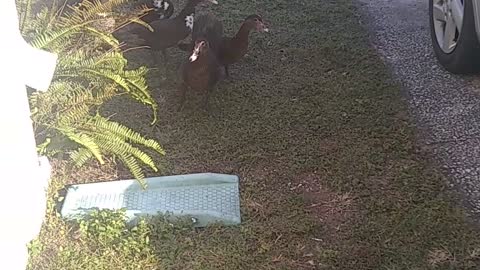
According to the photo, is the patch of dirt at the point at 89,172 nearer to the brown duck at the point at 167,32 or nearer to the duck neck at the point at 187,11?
the brown duck at the point at 167,32

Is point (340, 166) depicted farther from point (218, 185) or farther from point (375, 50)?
point (375, 50)

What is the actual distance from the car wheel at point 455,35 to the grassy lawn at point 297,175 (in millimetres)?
378

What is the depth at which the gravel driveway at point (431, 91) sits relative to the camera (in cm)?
361

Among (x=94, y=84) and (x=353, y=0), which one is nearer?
(x=94, y=84)

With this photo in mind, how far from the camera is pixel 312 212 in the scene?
334 cm

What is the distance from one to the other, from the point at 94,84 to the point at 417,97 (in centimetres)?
193

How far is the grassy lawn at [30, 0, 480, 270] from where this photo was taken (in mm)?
3039

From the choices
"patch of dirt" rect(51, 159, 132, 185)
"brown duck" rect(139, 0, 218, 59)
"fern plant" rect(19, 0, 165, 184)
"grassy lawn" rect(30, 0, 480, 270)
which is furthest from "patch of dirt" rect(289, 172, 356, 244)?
"brown duck" rect(139, 0, 218, 59)

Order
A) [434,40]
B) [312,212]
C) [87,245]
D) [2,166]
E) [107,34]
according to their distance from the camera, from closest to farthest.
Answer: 1. [2,166]
2. [87,245]
3. [312,212]
4. [107,34]
5. [434,40]

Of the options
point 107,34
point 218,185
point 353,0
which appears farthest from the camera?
point 353,0

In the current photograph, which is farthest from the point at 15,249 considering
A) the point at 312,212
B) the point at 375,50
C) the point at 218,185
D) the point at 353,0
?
the point at 353,0

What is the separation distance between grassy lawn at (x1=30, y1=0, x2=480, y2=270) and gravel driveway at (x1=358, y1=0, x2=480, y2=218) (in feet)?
0.32

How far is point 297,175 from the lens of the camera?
363 centimetres

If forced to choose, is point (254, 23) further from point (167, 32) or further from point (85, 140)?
point (85, 140)
